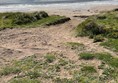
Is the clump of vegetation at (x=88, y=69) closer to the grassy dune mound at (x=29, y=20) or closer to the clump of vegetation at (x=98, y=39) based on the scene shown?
the clump of vegetation at (x=98, y=39)

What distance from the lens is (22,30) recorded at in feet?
83.8

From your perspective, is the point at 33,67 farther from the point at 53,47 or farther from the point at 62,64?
the point at 53,47

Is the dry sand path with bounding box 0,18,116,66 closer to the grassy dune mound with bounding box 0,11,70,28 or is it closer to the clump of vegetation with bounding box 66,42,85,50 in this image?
the clump of vegetation with bounding box 66,42,85,50

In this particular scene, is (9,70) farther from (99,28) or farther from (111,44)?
(99,28)

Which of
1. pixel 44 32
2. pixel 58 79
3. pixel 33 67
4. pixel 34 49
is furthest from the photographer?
pixel 44 32

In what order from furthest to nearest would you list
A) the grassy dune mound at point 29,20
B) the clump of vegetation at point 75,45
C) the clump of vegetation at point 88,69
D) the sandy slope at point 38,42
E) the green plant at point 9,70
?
the grassy dune mound at point 29,20
the clump of vegetation at point 75,45
the sandy slope at point 38,42
the green plant at point 9,70
the clump of vegetation at point 88,69

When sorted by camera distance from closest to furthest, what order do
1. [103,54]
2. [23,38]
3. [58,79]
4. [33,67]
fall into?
[58,79] → [33,67] → [103,54] → [23,38]

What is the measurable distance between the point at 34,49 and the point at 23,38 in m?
2.86

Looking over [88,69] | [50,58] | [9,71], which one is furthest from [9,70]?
[88,69]

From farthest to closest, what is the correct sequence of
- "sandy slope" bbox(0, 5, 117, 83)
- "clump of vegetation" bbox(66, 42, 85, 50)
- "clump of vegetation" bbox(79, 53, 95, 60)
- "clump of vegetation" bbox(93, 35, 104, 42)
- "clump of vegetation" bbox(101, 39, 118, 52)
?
1. "clump of vegetation" bbox(93, 35, 104, 42)
2. "clump of vegetation" bbox(66, 42, 85, 50)
3. "clump of vegetation" bbox(101, 39, 118, 52)
4. "sandy slope" bbox(0, 5, 117, 83)
5. "clump of vegetation" bbox(79, 53, 95, 60)

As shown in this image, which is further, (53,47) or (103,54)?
(53,47)

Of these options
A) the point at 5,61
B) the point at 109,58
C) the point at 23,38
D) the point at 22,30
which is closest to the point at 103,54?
the point at 109,58

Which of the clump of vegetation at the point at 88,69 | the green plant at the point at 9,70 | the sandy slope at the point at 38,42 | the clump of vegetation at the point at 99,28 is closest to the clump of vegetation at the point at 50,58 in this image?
the sandy slope at the point at 38,42

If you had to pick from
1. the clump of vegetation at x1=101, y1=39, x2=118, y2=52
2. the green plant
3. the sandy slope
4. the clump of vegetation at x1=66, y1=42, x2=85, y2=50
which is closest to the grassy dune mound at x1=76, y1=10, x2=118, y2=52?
the clump of vegetation at x1=101, y1=39, x2=118, y2=52
